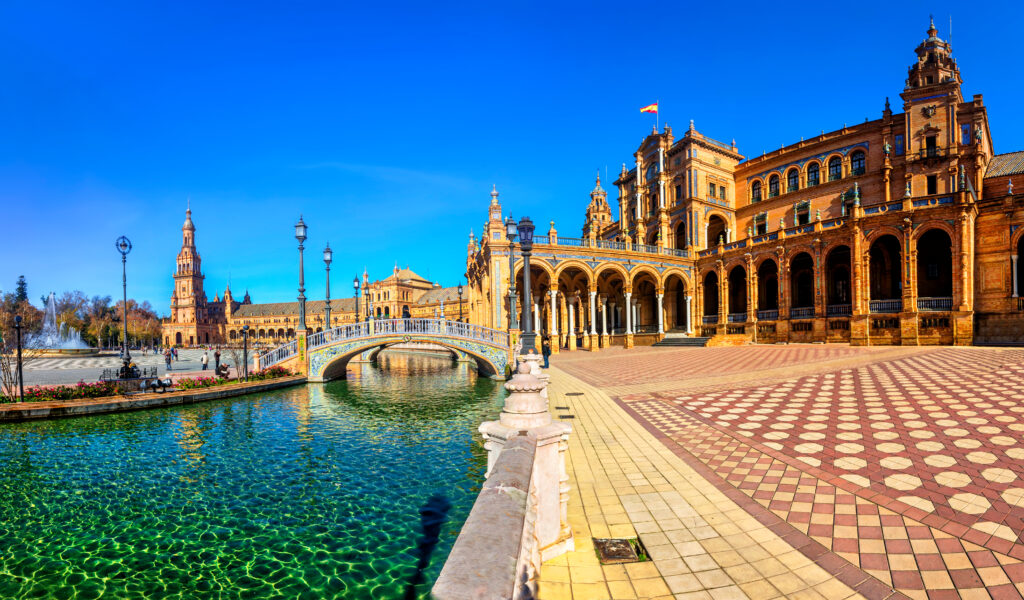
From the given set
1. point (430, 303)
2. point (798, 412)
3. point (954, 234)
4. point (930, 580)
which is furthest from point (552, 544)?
point (430, 303)

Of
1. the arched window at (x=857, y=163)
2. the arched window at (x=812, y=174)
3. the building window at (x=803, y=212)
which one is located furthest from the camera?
the arched window at (x=812, y=174)

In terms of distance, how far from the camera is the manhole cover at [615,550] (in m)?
3.85

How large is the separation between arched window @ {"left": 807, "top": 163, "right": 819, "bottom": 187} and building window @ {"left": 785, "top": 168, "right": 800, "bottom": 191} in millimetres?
872

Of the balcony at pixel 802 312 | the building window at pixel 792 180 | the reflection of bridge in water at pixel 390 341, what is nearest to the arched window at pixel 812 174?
the building window at pixel 792 180

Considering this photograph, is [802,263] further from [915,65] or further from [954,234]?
[915,65]

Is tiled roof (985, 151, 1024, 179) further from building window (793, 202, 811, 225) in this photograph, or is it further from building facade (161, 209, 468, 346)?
building facade (161, 209, 468, 346)

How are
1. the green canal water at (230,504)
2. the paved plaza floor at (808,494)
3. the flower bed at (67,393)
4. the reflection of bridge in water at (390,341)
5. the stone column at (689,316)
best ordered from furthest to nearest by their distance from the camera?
the stone column at (689,316)
the reflection of bridge in water at (390,341)
the flower bed at (67,393)
the green canal water at (230,504)
the paved plaza floor at (808,494)

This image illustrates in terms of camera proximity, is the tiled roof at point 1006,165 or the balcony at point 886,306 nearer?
the balcony at point 886,306

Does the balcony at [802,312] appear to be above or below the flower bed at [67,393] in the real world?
above

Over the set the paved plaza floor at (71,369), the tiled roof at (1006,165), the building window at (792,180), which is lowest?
the paved plaza floor at (71,369)

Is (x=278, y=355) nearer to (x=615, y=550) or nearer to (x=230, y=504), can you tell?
(x=230, y=504)

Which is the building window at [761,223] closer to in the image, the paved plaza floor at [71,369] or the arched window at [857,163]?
the arched window at [857,163]

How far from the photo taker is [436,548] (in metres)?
5.43

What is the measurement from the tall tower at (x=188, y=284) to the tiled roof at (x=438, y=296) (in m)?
64.6
